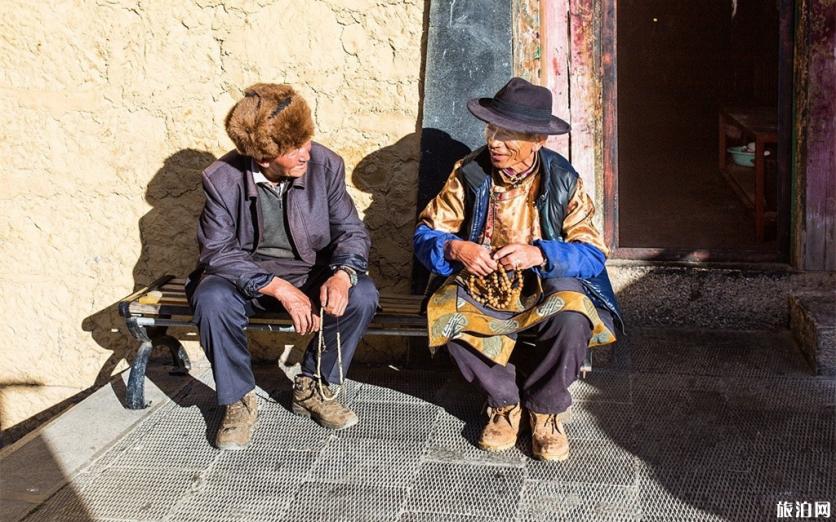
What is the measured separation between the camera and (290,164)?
382 centimetres

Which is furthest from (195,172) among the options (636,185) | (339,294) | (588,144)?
(636,185)

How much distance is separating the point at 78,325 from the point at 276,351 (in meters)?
1.13

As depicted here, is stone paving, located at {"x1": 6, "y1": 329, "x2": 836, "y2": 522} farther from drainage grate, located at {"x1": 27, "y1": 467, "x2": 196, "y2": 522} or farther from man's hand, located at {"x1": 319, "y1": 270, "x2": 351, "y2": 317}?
man's hand, located at {"x1": 319, "y1": 270, "x2": 351, "y2": 317}

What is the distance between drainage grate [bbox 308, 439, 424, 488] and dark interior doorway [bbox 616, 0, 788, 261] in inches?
117

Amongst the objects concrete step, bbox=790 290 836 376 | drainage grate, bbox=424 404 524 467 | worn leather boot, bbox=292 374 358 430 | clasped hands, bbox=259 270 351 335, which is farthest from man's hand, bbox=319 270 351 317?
concrete step, bbox=790 290 836 376

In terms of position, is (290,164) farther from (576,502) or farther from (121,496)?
(576,502)

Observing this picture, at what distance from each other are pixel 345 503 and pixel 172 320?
1.33 m

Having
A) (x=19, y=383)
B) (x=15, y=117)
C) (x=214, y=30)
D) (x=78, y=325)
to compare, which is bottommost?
(x=19, y=383)

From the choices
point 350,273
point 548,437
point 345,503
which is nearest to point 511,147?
point 350,273

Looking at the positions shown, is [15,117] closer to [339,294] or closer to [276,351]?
[276,351]

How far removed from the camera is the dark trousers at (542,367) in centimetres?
356

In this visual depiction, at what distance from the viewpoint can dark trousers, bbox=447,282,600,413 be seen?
3562 millimetres

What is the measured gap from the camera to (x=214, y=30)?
4.62 m

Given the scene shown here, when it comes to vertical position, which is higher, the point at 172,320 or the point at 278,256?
the point at 278,256
